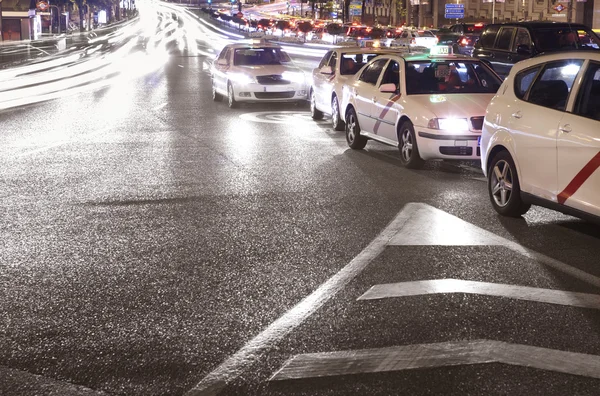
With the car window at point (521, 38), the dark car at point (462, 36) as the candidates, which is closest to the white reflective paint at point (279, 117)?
the car window at point (521, 38)

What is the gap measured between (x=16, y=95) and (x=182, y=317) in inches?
862

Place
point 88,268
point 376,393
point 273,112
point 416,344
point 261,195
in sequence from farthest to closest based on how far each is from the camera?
point 273,112 < point 261,195 < point 88,268 < point 416,344 < point 376,393

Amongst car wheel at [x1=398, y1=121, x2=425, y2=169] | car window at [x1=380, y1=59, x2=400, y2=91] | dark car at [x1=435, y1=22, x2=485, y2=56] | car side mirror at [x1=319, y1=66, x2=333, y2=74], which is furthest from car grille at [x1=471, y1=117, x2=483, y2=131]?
dark car at [x1=435, y1=22, x2=485, y2=56]

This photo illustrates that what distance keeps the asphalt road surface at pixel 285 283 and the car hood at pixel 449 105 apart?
2.53 ft

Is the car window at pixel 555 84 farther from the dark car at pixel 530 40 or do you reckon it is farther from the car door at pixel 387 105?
the dark car at pixel 530 40

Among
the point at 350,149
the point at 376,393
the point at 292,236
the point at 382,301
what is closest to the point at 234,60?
the point at 350,149

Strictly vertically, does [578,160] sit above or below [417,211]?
above

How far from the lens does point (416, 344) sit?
5.20 m

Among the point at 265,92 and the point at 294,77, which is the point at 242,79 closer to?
the point at 265,92

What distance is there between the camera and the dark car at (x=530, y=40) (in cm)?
1912

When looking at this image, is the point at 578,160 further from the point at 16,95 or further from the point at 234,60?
the point at 16,95

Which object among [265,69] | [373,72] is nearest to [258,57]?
[265,69]

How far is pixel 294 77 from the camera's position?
21.6 meters

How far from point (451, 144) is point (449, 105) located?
0.62 meters
